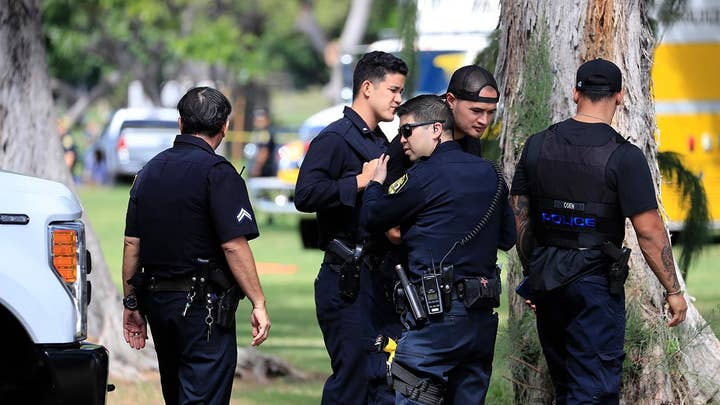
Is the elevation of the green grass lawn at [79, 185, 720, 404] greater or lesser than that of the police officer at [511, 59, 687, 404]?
lesser

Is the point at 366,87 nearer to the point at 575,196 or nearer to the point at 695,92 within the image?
the point at 575,196

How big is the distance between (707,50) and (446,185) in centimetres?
1360

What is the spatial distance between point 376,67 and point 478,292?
1344 millimetres

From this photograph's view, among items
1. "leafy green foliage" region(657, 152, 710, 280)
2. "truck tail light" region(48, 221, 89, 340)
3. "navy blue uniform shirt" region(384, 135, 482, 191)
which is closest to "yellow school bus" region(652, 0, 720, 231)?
"leafy green foliage" region(657, 152, 710, 280)

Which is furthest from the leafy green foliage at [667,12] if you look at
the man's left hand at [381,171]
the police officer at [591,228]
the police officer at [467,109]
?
the man's left hand at [381,171]

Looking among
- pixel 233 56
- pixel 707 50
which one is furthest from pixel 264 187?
pixel 233 56

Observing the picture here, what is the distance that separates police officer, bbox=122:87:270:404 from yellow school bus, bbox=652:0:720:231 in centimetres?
1290

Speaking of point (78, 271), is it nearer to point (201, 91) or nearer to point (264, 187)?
point (201, 91)

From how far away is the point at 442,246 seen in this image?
5578 mm

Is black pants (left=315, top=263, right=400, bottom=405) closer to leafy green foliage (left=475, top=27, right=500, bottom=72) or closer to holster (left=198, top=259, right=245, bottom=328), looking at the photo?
holster (left=198, top=259, right=245, bottom=328)

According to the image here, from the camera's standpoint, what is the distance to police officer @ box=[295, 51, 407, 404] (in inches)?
248

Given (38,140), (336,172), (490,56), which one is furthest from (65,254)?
(38,140)

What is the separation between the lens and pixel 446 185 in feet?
18.2

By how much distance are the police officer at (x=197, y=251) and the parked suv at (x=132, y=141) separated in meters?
30.2
